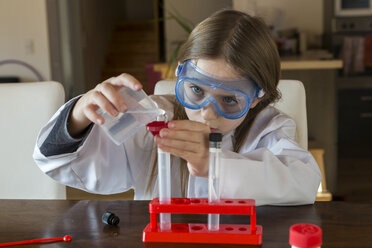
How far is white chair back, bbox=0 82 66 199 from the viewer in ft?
5.06

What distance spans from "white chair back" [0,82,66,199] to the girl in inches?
10.3

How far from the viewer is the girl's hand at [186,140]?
91 cm

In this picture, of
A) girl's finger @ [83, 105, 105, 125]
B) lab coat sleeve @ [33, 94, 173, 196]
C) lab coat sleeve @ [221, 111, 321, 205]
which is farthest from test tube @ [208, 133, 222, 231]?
lab coat sleeve @ [33, 94, 173, 196]

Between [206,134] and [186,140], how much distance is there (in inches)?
1.8

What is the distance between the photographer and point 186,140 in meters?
0.93

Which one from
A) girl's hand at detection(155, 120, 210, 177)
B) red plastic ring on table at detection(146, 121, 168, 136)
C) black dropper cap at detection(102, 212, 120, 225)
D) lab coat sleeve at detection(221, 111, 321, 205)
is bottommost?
black dropper cap at detection(102, 212, 120, 225)

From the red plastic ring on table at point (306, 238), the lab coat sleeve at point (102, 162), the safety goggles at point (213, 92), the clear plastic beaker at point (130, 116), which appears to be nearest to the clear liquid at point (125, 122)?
the clear plastic beaker at point (130, 116)

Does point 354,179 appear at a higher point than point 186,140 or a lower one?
lower

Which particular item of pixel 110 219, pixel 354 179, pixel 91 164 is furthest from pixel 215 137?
pixel 354 179

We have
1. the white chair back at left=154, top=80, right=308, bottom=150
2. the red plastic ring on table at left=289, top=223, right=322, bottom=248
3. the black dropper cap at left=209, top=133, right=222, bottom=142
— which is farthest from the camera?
the white chair back at left=154, top=80, right=308, bottom=150

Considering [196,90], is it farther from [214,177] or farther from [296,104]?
[296,104]

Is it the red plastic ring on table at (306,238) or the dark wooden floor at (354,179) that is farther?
the dark wooden floor at (354,179)

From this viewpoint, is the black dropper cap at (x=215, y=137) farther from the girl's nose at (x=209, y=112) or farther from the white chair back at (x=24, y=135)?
the white chair back at (x=24, y=135)

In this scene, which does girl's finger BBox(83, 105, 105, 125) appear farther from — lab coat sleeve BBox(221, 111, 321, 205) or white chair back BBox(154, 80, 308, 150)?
white chair back BBox(154, 80, 308, 150)
